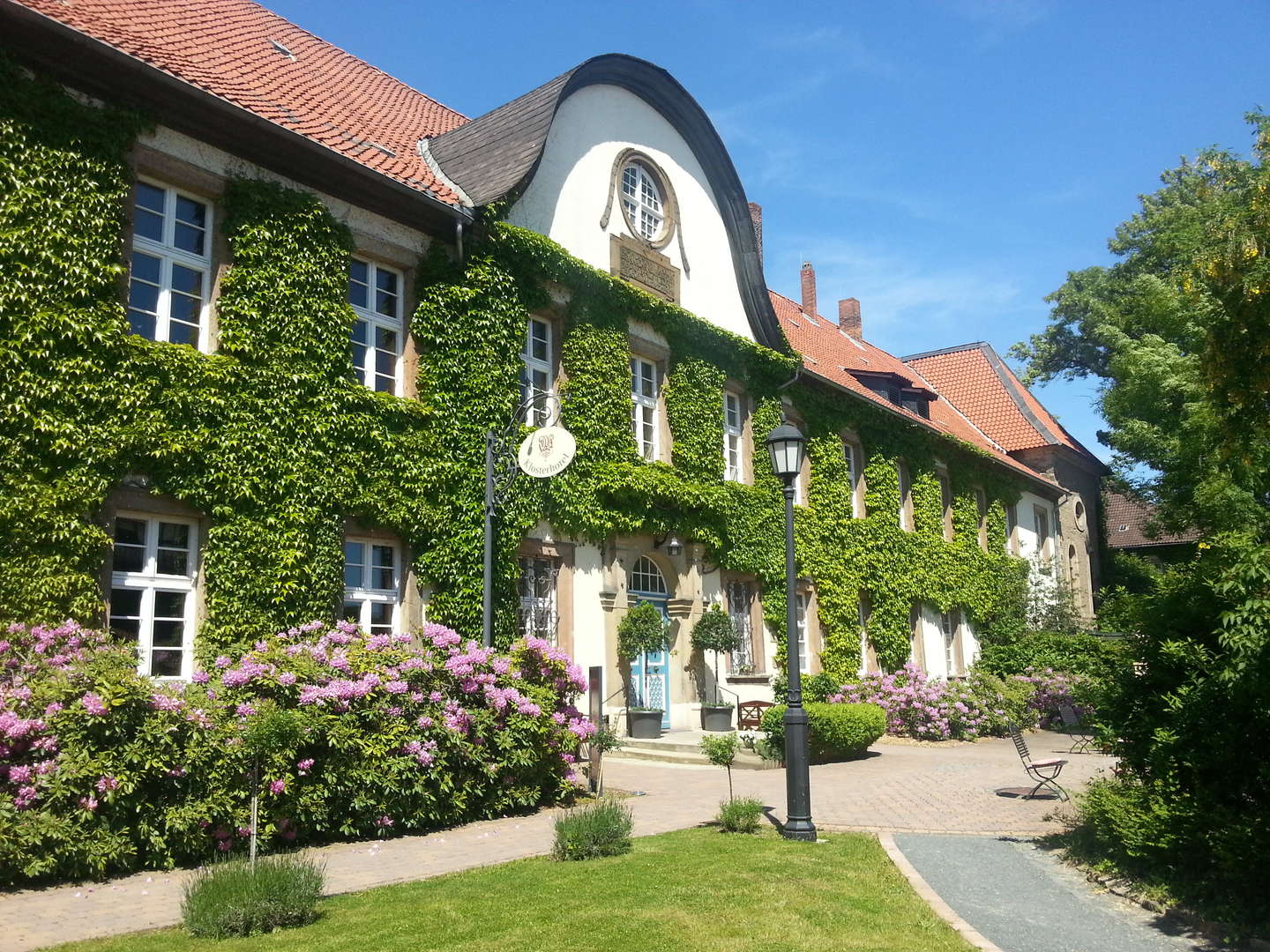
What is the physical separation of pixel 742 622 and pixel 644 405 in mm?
4634

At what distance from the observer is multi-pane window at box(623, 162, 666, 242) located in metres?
18.6

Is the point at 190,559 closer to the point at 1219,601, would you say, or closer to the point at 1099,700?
the point at 1099,700

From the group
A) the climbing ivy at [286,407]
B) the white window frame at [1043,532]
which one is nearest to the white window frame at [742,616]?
the climbing ivy at [286,407]

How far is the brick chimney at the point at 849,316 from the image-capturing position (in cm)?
3628

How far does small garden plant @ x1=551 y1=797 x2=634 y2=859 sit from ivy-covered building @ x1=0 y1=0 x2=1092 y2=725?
14.9ft

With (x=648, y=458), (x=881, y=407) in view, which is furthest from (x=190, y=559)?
(x=881, y=407)

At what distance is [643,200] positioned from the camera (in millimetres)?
18984

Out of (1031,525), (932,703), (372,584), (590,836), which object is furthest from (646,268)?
(1031,525)

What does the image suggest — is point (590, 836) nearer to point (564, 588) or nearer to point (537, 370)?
point (564, 588)

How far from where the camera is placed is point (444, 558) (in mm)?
13484

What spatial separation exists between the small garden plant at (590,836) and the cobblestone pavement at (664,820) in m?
0.58

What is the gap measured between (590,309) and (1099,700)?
10.4 metres

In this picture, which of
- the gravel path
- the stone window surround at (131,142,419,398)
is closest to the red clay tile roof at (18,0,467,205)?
the stone window surround at (131,142,419,398)

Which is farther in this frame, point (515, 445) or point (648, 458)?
point (648, 458)
